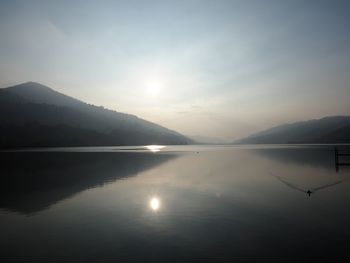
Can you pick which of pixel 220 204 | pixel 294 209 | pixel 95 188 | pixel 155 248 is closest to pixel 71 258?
pixel 155 248

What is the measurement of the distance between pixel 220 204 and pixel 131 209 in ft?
36.9

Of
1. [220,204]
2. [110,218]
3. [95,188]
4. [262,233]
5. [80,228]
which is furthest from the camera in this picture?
[95,188]

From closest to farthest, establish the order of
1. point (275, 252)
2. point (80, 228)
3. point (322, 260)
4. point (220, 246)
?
point (322, 260), point (275, 252), point (220, 246), point (80, 228)

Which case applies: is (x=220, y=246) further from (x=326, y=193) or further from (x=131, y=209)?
(x=326, y=193)

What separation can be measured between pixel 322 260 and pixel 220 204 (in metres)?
17.3

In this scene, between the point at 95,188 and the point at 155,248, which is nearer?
the point at 155,248

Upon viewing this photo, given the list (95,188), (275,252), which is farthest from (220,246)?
(95,188)

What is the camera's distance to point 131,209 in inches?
1252

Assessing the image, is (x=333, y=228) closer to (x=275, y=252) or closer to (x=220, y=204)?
(x=275, y=252)

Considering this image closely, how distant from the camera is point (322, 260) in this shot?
1692 cm

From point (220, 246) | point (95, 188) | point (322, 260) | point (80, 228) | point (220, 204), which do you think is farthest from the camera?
point (95, 188)

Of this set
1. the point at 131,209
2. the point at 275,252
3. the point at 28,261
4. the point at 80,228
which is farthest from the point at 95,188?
the point at 275,252

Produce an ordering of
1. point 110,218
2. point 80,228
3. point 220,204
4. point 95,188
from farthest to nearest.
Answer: point 95,188
point 220,204
point 110,218
point 80,228

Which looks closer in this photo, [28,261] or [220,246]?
[28,261]
